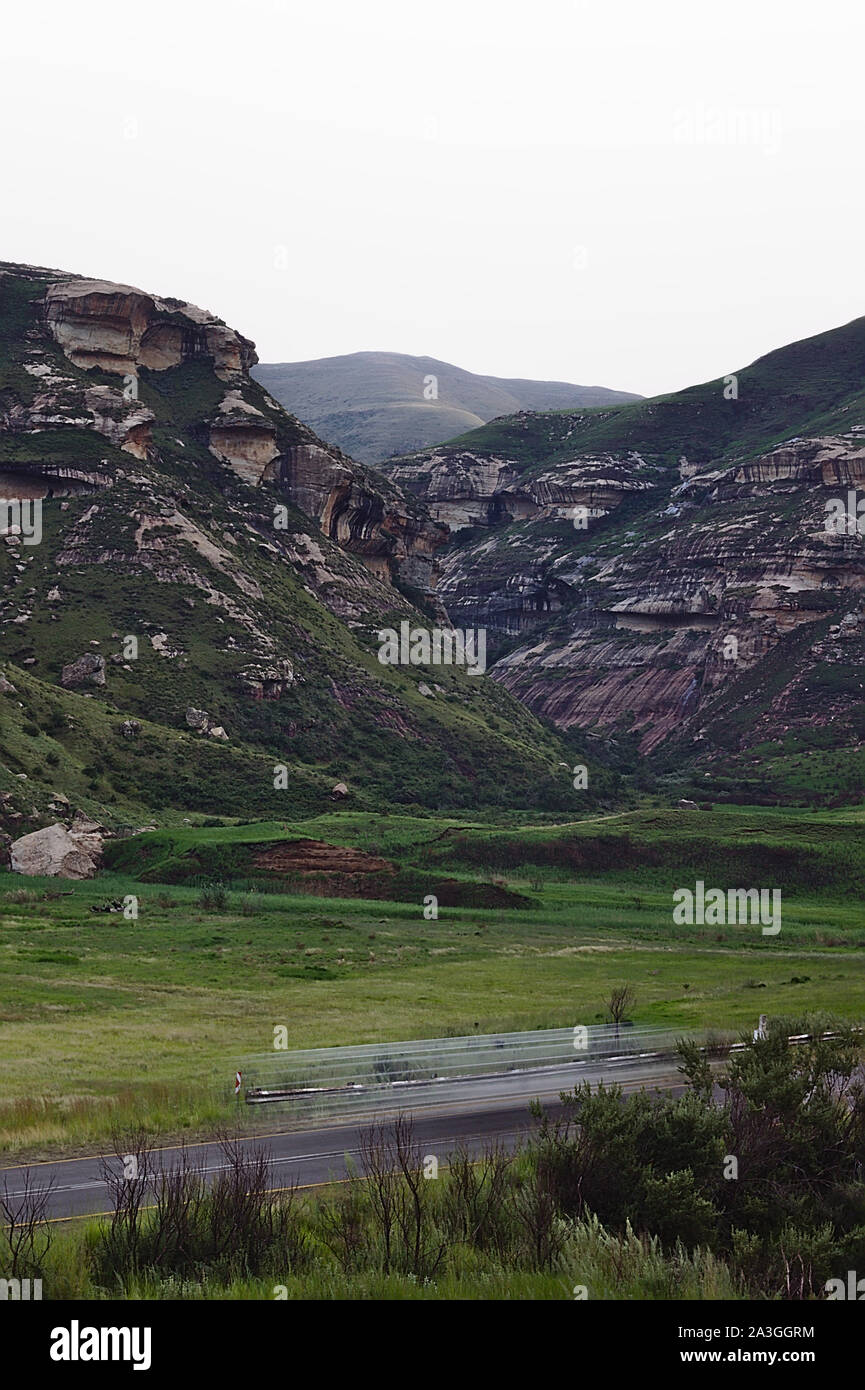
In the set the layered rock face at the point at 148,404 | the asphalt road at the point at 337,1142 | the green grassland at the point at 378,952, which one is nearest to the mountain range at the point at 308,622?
the layered rock face at the point at 148,404

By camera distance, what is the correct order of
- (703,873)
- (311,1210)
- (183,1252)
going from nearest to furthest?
1. (183,1252)
2. (311,1210)
3. (703,873)

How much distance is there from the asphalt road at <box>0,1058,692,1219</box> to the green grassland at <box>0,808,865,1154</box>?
1639mm

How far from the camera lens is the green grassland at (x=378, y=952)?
99.7ft

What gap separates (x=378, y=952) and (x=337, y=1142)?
33.9 m

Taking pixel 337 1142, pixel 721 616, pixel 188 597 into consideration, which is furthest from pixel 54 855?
pixel 721 616

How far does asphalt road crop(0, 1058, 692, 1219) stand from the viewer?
59.1ft

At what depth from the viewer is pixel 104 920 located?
59719mm

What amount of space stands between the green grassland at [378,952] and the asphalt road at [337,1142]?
164 cm

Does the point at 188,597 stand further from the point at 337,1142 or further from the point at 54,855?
the point at 337,1142

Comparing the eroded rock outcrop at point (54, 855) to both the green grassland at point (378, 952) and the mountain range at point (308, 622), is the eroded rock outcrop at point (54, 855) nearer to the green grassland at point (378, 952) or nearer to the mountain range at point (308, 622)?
the green grassland at point (378, 952)
